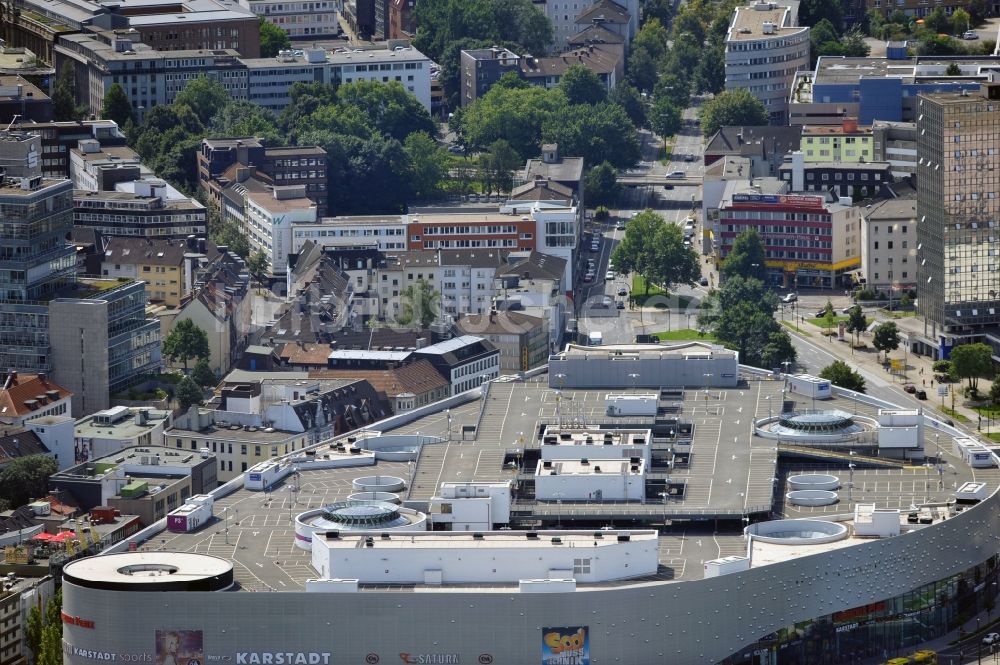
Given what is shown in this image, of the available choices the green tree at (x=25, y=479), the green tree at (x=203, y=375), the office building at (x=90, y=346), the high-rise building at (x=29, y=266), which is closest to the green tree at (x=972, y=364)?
the green tree at (x=203, y=375)

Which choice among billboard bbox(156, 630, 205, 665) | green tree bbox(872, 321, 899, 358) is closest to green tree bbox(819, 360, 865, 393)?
green tree bbox(872, 321, 899, 358)

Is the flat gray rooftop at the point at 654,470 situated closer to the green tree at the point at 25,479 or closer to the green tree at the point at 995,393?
the green tree at the point at 25,479

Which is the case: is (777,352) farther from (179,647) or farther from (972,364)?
(179,647)

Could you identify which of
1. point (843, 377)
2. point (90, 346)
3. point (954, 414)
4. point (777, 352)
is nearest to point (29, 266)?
point (90, 346)

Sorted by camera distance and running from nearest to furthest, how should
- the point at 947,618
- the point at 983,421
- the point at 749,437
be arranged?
the point at 947,618 < the point at 749,437 < the point at 983,421

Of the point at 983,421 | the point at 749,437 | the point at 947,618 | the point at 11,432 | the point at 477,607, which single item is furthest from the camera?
the point at 983,421

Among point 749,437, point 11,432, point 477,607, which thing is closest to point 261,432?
point 11,432

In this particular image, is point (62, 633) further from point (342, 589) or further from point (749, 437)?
point (749, 437)
